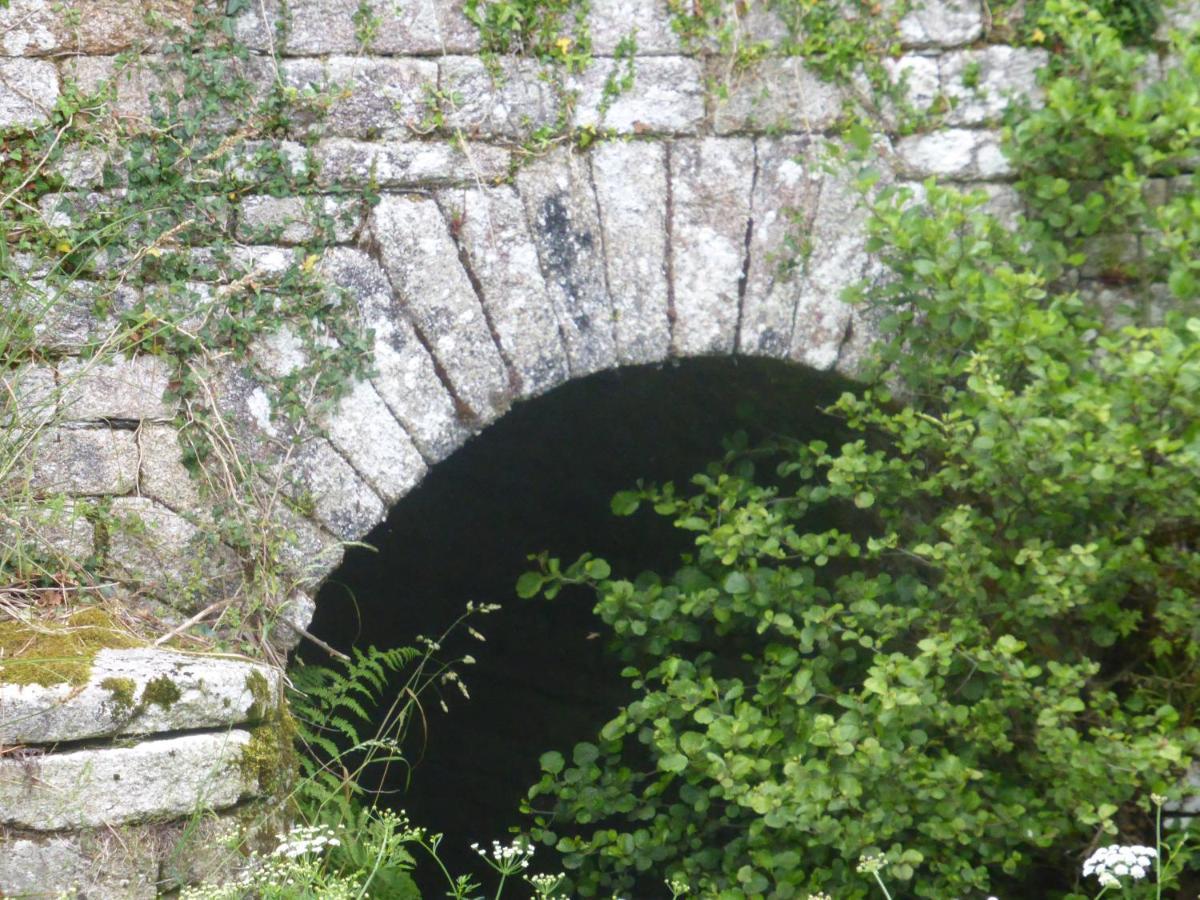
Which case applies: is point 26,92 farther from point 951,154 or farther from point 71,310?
point 951,154

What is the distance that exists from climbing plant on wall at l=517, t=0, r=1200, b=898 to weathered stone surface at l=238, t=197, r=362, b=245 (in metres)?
1.28

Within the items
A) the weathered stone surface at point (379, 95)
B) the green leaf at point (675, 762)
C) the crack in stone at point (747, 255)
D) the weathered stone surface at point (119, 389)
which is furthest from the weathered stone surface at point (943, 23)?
the weathered stone surface at point (119, 389)

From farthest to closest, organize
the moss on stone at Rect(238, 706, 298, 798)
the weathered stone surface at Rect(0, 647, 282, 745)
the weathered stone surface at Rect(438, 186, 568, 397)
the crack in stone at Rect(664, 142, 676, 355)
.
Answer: the crack in stone at Rect(664, 142, 676, 355), the weathered stone surface at Rect(438, 186, 568, 397), the moss on stone at Rect(238, 706, 298, 798), the weathered stone surface at Rect(0, 647, 282, 745)

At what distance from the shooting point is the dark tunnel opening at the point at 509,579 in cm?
492

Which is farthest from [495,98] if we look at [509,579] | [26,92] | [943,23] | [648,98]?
[509,579]

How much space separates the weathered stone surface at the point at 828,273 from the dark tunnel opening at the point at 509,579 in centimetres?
134

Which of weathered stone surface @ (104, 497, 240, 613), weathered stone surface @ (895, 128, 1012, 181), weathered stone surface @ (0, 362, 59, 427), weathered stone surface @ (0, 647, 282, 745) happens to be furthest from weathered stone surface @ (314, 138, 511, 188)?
weathered stone surface @ (0, 647, 282, 745)

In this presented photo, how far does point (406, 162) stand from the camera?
308 cm

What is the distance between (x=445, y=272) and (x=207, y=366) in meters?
0.64

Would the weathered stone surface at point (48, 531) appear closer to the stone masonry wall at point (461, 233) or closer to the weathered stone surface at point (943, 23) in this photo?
the stone masonry wall at point (461, 233)

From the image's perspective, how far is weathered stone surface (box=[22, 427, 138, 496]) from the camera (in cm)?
287

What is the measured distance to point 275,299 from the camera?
2.99 m

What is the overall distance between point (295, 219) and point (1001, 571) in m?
2.04

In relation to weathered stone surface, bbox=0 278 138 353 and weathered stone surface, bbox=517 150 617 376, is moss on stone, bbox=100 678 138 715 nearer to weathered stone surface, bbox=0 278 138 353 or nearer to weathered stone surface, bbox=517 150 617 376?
weathered stone surface, bbox=0 278 138 353
